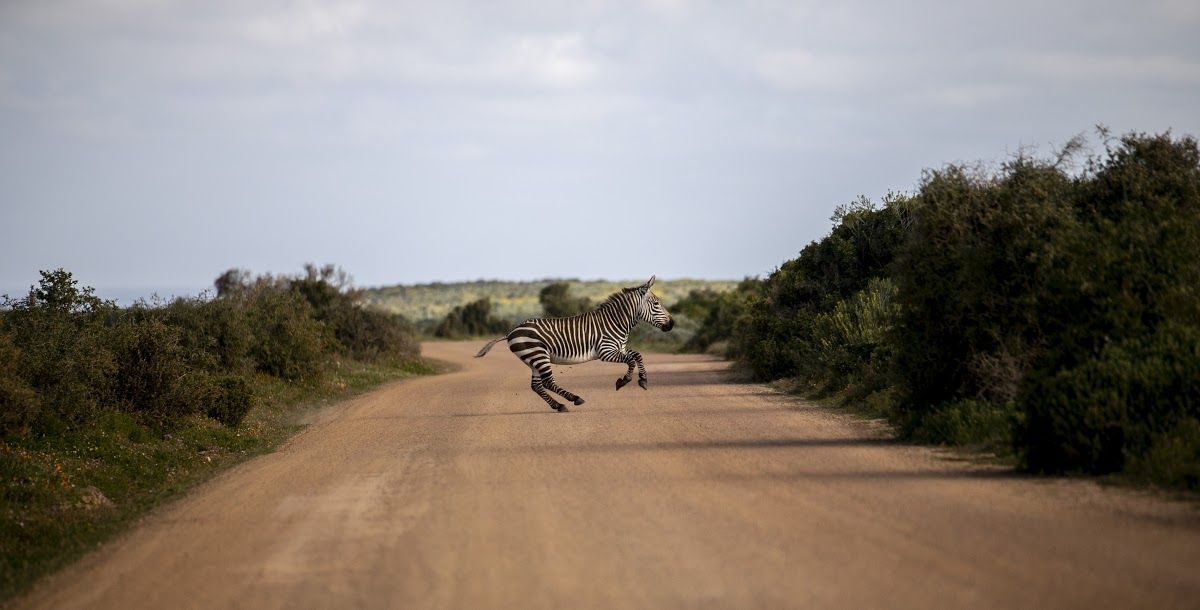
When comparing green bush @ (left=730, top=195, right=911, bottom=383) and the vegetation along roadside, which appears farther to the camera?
green bush @ (left=730, top=195, right=911, bottom=383)

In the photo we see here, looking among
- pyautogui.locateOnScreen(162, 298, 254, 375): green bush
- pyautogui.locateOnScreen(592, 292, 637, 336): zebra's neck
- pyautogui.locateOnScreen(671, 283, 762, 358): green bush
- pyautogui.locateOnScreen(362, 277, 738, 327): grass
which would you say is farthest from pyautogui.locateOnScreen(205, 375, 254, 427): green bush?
pyautogui.locateOnScreen(362, 277, 738, 327): grass

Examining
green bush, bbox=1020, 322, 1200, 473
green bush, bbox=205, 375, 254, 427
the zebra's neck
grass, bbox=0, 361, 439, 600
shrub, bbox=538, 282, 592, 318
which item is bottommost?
grass, bbox=0, 361, 439, 600

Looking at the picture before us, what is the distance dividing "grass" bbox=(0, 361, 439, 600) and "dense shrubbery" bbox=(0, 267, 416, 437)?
375 mm

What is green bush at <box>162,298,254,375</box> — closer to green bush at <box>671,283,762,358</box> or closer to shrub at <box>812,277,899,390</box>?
shrub at <box>812,277,899,390</box>

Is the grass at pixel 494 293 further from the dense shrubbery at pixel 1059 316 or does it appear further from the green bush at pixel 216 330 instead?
the dense shrubbery at pixel 1059 316

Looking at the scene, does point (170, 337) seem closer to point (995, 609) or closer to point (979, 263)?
point (979, 263)

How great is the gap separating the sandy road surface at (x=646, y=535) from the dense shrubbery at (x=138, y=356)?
2812 millimetres

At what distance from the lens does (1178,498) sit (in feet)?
32.9

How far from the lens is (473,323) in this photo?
272 ft

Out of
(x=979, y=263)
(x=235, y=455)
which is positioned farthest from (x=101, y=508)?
(x=979, y=263)

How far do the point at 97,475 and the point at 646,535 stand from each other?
27.3 ft

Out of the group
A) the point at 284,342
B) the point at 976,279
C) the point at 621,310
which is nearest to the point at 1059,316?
the point at 976,279

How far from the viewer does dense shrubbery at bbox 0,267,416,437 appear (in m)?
16.5


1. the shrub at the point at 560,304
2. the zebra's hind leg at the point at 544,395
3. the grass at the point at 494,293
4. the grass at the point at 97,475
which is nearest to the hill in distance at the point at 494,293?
the grass at the point at 494,293
